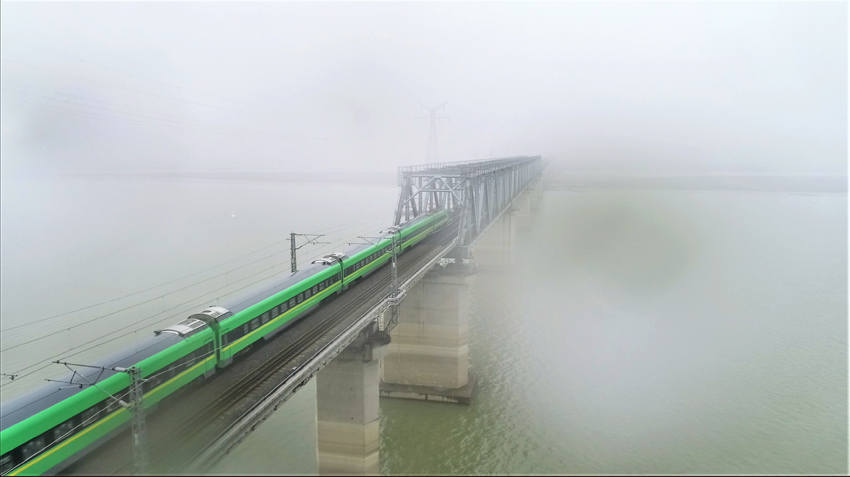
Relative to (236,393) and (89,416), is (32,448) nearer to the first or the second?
(89,416)

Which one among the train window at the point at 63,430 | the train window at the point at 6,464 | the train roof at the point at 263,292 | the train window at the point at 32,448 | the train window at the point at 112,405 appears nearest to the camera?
the train window at the point at 6,464

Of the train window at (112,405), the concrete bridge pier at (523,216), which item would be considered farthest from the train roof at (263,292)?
the concrete bridge pier at (523,216)

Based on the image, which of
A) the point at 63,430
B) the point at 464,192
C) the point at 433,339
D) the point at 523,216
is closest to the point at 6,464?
the point at 63,430

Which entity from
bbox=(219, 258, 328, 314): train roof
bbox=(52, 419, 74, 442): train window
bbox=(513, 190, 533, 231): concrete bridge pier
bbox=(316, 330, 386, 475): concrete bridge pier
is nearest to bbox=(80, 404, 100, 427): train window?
bbox=(52, 419, 74, 442): train window

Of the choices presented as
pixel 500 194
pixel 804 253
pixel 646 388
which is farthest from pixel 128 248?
pixel 804 253

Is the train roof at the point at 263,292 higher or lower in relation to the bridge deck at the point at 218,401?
higher

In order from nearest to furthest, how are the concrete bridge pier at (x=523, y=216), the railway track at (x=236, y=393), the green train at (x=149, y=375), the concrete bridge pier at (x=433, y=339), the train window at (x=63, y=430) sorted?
the green train at (x=149, y=375) → the train window at (x=63, y=430) → the railway track at (x=236, y=393) → the concrete bridge pier at (x=433, y=339) → the concrete bridge pier at (x=523, y=216)

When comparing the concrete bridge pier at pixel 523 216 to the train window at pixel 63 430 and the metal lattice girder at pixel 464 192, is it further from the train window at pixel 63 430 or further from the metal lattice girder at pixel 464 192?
the train window at pixel 63 430

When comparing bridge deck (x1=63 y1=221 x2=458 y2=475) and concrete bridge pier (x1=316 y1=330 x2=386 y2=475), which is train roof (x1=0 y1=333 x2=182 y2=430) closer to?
bridge deck (x1=63 y1=221 x2=458 y2=475)
